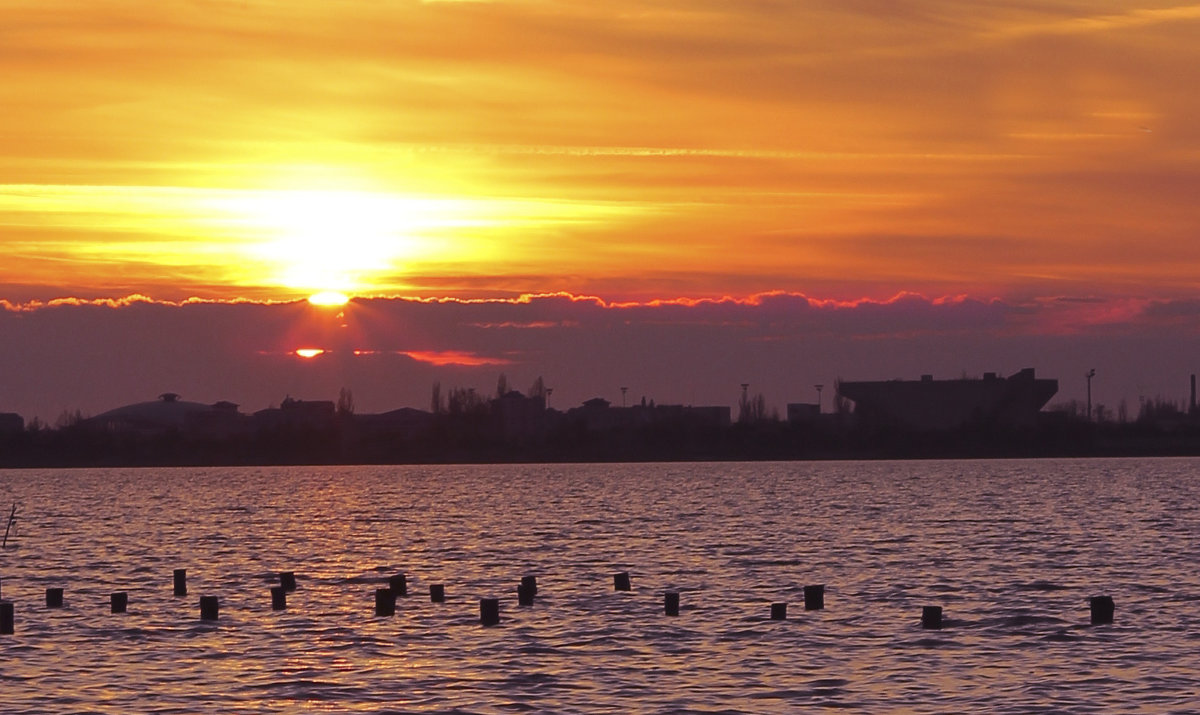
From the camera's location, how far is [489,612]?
145 ft

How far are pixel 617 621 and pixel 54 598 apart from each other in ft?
53.1

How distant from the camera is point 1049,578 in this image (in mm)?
58125

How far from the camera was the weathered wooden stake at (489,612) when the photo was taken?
44.2 metres

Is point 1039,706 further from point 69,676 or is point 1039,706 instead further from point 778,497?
point 778,497

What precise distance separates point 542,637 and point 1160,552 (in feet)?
123

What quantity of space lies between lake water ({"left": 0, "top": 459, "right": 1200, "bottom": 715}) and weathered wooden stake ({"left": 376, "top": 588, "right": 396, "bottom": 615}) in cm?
83

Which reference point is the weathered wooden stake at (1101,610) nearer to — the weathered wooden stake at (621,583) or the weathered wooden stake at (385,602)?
the weathered wooden stake at (621,583)

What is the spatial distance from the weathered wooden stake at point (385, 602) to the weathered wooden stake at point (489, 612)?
363 centimetres

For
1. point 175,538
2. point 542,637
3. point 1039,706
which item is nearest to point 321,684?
point 542,637

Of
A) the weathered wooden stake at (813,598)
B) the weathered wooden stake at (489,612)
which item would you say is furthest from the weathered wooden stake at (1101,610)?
the weathered wooden stake at (489,612)

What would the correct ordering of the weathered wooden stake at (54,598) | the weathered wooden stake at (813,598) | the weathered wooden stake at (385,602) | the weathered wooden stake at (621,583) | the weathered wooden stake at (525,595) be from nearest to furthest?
the weathered wooden stake at (813,598)
the weathered wooden stake at (385,602)
the weathered wooden stake at (54,598)
the weathered wooden stake at (525,595)
the weathered wooden stake at (621,583)

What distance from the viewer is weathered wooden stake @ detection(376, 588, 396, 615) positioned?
47094 mm

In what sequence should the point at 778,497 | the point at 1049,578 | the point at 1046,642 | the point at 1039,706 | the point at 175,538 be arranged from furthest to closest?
the point at 778,497
the point at 175,538
the point at 1049,578
the point at 1046,642
the point at 1039,706

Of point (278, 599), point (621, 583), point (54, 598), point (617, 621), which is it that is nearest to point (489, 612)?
point (617, 621)
